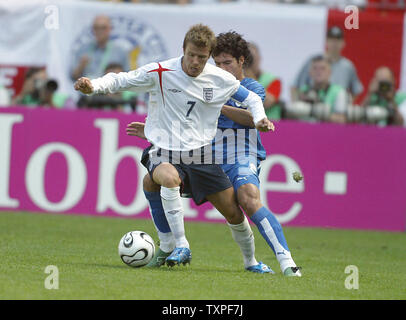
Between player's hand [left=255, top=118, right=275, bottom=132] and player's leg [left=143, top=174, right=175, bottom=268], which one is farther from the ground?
player's hand [left=255, top=118, right=275, bottom=132]

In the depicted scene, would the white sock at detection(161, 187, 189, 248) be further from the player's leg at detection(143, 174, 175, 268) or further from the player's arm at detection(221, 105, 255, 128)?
the player's arm at detection(221, 105, 255, 128)

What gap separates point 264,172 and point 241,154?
4.77m

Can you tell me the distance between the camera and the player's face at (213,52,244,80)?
7891 mm

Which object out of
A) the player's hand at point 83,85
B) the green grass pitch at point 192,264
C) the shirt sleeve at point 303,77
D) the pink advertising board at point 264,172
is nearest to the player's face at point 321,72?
the shirt sleeve at point 303,77

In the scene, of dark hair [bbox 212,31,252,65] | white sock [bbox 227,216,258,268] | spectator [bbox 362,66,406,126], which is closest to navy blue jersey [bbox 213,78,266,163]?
dark hair [bbox 212,31,252,65]

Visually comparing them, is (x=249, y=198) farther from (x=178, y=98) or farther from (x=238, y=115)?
(x=178, y=98)

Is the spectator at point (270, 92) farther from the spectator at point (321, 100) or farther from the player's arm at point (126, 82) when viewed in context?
the player's arm at point (126, 82)

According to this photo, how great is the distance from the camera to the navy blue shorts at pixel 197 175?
24.1 feet

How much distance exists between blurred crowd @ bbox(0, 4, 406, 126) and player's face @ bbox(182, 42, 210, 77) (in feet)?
17.0

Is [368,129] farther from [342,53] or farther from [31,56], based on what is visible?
[31,56]

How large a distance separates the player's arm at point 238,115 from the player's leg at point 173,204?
80 cm

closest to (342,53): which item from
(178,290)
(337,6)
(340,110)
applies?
(337,6)

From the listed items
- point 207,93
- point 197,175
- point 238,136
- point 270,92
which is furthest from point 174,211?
point 270,92
